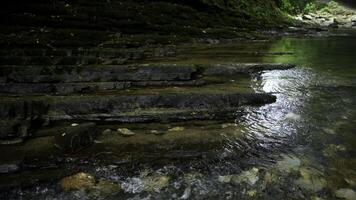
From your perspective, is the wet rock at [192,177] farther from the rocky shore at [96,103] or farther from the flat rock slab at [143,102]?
the flat rock slab at [143,102]

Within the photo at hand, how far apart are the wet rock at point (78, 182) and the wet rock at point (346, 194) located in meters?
2.61

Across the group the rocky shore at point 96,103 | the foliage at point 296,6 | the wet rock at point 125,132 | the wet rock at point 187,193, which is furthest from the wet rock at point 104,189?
the foliage at point 296,6

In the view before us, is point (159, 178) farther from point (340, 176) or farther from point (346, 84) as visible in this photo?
point (346, 84)

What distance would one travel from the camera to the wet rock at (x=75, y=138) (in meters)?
3.87

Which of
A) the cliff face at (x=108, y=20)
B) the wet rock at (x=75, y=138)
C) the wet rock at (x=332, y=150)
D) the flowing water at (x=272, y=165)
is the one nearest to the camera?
the flowing water at (x=272, y=165)

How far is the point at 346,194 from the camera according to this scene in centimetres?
329

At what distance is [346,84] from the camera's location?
25.5 feet

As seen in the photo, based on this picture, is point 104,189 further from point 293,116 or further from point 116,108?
point 293,116

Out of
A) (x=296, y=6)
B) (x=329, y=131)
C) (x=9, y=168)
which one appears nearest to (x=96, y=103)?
(x=9, y=168)

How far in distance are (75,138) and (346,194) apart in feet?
10.6

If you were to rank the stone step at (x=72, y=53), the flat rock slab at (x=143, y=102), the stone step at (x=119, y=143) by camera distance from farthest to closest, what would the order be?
the stone step at (x=72, y=53)
the flat rock slab at (x=143, y=102)
the stone step at (x=119, y=143)

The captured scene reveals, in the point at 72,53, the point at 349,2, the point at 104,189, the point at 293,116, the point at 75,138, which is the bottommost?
the point at 104,189

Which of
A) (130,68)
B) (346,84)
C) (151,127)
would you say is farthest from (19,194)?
(346,84)

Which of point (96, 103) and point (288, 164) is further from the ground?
point (96, 103)
